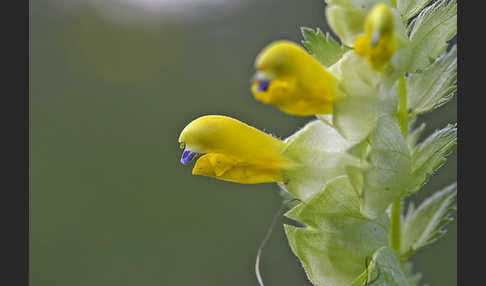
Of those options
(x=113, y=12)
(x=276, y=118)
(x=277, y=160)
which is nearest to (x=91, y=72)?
(x=113, y=12)

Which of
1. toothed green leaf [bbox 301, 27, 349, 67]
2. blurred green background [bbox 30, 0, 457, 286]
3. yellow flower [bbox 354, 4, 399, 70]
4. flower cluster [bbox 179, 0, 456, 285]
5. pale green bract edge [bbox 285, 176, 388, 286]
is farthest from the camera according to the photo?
blurred green background [bbox 30, 0, 457, 286]

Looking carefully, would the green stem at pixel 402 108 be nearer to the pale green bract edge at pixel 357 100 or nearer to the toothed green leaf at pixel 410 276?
the pale green bract edge at pixel 357 100

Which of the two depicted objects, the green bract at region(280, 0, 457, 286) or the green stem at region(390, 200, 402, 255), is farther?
the green stem at region(390, 200, 402, 255)

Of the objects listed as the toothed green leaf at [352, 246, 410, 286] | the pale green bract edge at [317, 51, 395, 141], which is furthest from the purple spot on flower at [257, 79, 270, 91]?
the toothed green leaf at [352, 246, 410, 286]

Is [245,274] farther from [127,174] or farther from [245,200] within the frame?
[127,174]

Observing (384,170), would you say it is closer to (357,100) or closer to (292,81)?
(357,100)

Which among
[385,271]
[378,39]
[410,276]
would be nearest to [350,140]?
[378,39]

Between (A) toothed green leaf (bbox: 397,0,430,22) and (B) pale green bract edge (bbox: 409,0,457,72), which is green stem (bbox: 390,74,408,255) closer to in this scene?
(B) pale green bract edge (bbox: 409,0,457,72)
